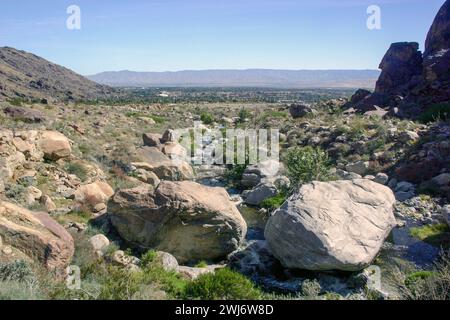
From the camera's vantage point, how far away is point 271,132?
27891mm

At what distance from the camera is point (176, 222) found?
1038 cm

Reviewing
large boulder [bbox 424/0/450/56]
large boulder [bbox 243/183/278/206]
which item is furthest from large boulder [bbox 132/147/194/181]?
large boulder [bbox 424/0/450/56]

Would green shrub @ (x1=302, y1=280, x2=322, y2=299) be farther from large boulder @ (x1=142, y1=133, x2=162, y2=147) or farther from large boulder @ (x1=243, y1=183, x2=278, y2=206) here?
large boulder @ (x1=142, y1=133, x2=162, y2=147)

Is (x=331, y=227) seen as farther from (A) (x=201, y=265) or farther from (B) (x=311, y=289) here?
Result: (A) (x=201, y=265)

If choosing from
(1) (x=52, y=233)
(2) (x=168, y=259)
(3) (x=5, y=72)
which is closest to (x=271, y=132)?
(2) (x=168, y=259)

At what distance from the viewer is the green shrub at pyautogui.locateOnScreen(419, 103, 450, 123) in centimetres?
2385

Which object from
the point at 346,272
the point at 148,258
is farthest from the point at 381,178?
the point at 148,258

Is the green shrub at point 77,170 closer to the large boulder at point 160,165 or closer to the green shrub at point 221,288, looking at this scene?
the large boulder at point 160,165

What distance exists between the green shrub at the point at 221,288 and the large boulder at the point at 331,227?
2007 mm

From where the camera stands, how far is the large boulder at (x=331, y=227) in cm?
895

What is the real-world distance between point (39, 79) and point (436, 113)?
78.7 meters

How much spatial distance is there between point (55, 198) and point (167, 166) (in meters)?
5.68
